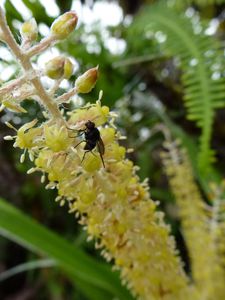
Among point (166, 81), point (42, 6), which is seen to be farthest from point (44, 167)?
point (166, 81)

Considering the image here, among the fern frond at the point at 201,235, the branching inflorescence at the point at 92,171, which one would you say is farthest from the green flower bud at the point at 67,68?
the fern frond at the point at 201,235

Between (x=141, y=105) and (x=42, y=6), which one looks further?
(x=141, y=105)

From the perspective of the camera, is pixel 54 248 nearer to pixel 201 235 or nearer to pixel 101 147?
pixel 201 235

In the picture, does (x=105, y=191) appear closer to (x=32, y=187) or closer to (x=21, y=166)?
(x=21, y=166)

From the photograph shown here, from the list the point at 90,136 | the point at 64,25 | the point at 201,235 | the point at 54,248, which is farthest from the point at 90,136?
the point at 54,248

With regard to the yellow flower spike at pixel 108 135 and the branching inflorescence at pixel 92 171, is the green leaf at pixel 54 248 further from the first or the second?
the yellow flower spike at pixel 108 135
